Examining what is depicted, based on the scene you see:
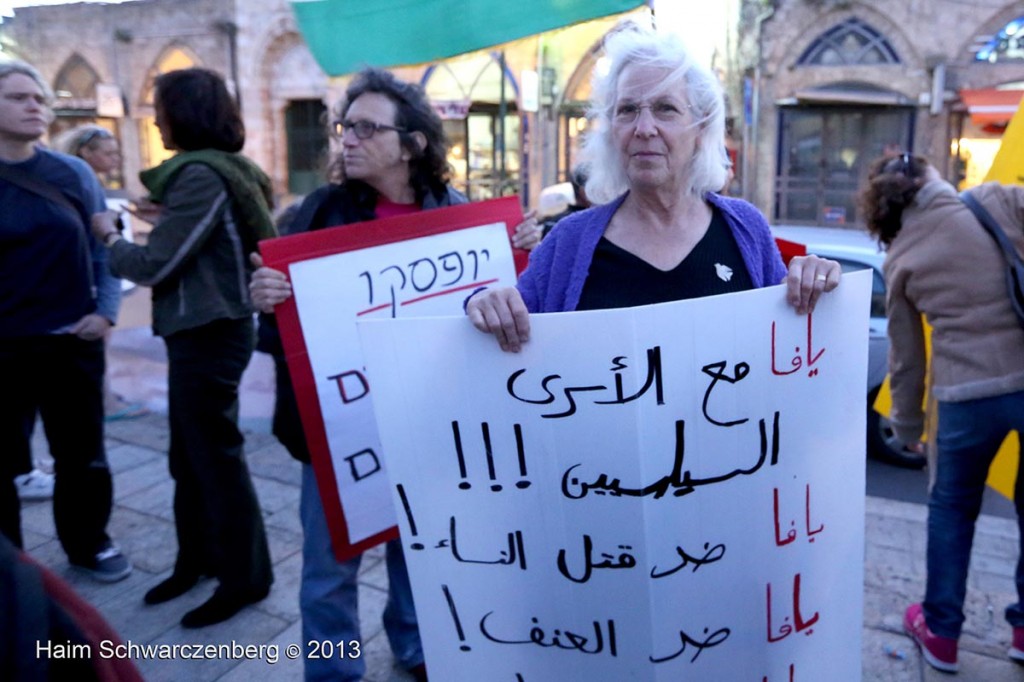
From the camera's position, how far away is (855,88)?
16031 mm

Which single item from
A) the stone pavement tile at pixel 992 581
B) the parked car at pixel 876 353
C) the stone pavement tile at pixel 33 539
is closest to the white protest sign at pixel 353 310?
the stone pavement tile at pixel 33 539

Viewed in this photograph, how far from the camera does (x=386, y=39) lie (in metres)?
2.78

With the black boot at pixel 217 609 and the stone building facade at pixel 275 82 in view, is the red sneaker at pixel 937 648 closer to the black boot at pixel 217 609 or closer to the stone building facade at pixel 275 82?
the black boot at pixel 217 609

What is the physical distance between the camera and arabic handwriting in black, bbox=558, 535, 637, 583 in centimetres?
153

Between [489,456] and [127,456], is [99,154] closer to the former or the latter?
[127,456]

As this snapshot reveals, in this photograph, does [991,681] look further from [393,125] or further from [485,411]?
[393,125]

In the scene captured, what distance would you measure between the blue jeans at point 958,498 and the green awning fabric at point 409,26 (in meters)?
1.89

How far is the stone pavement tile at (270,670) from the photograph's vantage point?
2.77m

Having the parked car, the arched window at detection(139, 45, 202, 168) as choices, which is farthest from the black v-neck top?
the arched window at detection(139, 45, 202, 168)

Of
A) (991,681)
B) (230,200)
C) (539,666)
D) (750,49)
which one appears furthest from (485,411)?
(750,49)

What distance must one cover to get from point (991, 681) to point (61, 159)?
13.2ft

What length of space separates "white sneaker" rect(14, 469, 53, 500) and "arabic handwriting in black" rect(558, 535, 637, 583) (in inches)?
149

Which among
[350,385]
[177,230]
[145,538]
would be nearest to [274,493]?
[145,538]

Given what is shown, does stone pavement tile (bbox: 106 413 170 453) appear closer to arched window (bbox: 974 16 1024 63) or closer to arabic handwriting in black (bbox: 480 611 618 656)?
arabic handwriting in black (bbox: 480 611 618 656)
